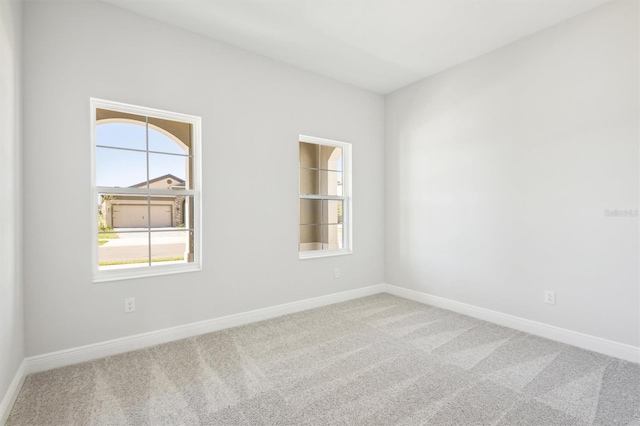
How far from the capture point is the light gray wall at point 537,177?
2.48 m

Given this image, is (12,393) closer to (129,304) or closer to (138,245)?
(129,304)

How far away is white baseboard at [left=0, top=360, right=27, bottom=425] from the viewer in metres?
1.73

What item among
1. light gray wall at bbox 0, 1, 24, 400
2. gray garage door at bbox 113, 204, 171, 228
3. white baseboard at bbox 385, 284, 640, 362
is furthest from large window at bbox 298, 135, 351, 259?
light gray wall at bbox 0, 1, 24, 400

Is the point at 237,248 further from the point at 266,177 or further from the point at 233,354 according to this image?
the point at 233,354

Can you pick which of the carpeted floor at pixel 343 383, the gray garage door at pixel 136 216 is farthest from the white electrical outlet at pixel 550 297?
the gray garage door at pixel 136 216

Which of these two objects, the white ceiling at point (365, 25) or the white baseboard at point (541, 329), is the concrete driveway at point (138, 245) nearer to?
the white ceiling at point (365, 25)

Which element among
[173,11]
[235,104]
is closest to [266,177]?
[235,104]

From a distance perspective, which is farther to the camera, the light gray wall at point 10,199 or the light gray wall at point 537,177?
the light gray wall at point 537,177

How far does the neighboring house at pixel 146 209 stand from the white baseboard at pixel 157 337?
977 millimetres

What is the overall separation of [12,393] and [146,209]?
150 centimetres

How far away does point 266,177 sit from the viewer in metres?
3.38

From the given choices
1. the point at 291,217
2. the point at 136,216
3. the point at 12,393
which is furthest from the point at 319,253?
the point at 12,393

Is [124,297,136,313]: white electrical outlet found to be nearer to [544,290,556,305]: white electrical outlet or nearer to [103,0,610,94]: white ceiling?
[103,0,610,94]: white ceiling

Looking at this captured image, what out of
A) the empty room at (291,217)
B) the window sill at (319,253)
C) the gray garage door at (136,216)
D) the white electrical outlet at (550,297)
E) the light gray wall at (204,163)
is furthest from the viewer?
the window sill at (319,253)
